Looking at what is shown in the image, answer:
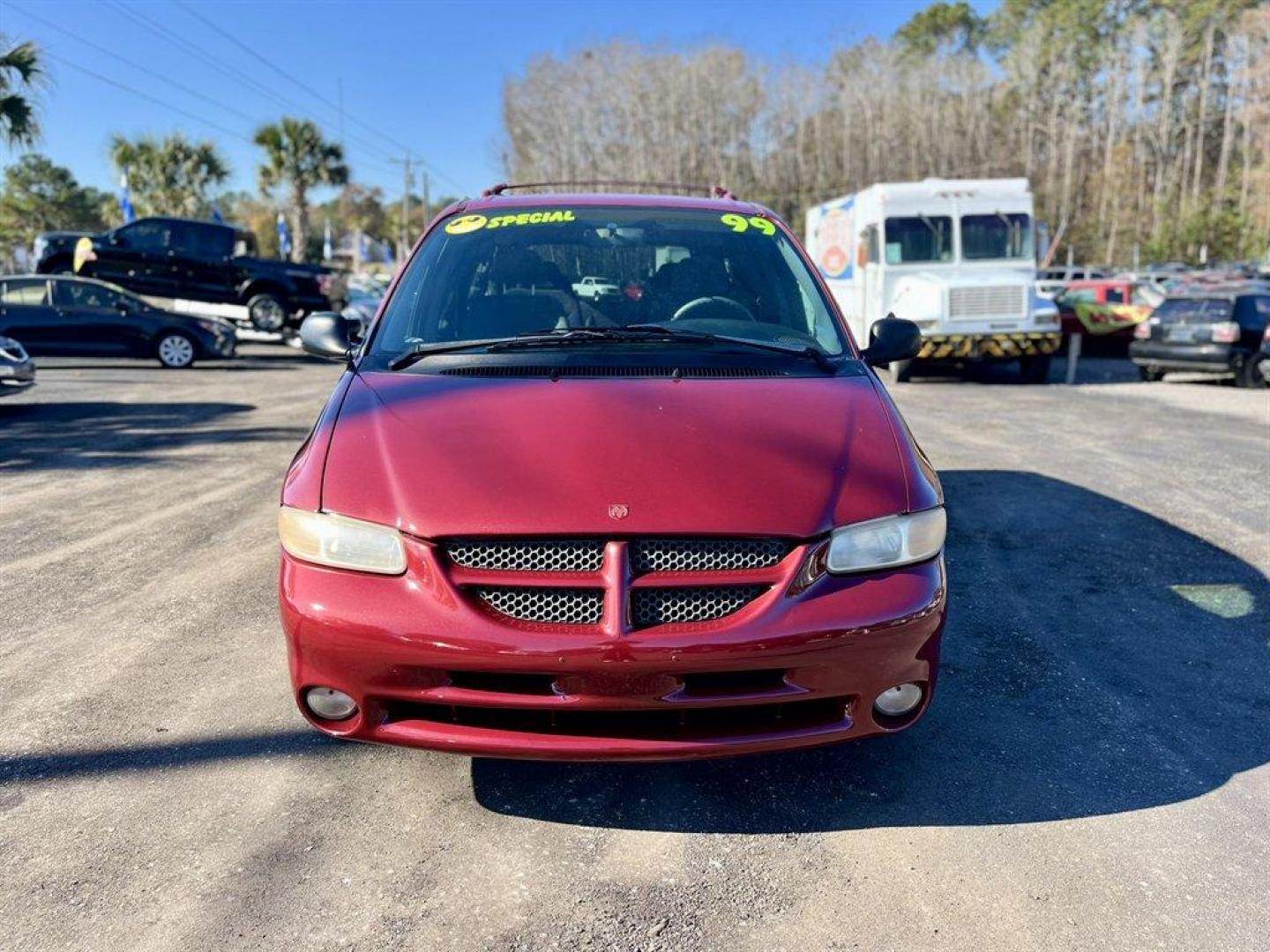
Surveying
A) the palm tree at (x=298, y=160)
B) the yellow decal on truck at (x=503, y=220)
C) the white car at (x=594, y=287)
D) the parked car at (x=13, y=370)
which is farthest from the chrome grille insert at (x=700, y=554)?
the palm tree at (x=298, y=160)

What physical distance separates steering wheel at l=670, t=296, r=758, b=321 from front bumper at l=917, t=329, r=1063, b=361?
11417mm

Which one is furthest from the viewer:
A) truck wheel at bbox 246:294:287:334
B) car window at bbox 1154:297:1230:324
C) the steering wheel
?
truck wheel at bbox 246:294:287:334

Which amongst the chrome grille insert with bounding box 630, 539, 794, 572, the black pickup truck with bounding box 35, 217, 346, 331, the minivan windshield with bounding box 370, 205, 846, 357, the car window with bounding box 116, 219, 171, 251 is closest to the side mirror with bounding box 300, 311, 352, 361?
the minivan windshield with bounding box 370, 205, 846, 357

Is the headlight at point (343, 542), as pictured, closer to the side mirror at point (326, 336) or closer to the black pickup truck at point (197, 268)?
the side mirror at point (326, 336)

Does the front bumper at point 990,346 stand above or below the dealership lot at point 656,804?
above

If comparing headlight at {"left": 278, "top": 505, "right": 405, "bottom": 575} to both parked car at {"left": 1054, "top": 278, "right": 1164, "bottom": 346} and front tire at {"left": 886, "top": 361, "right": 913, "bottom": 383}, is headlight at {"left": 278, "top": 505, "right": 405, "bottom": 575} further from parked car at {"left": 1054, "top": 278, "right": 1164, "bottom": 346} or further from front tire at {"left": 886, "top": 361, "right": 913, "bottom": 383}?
parked car at {"left": 1054, "top": 278, "right": 1164, "bottom": 346}

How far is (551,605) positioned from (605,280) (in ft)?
5.92

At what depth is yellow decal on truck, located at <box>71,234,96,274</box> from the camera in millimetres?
18938

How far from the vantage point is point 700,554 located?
99.7 inches

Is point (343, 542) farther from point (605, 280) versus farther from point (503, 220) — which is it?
point (503, 220)

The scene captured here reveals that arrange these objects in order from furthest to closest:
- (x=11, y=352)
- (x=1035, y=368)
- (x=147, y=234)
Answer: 1. (x=147, y=234)
2. (x=1035, y=368)
3. (x=11, y=352)

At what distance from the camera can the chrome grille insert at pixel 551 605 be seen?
2.49 meters

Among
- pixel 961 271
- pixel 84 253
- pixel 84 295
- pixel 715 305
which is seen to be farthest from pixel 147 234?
pixel 715 305

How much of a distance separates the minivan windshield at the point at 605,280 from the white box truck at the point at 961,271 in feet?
36.4
